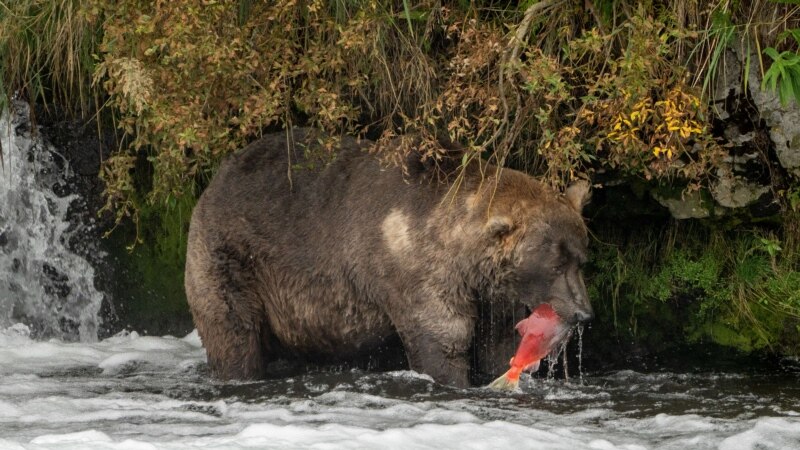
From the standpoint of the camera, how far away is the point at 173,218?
30.8ft

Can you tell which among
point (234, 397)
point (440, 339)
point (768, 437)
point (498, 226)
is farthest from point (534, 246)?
point (234, 397)

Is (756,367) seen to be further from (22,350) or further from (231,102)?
(22,350)

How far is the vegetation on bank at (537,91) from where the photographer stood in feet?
23.3

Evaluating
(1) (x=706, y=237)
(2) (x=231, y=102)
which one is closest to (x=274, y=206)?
(2) (x=231, y=102)

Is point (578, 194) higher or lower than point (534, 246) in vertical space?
higher

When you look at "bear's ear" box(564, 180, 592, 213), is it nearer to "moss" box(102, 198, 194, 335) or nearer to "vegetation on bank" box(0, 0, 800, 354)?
"vegetation on bank" box(0, 0, 800, 354)

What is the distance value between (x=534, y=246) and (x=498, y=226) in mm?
215

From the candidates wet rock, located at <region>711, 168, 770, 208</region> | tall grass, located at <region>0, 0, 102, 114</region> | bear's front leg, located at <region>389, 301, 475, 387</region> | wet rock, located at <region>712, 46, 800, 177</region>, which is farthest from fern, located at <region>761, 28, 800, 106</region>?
tall grass, located at <region>0, 0, 102, 114</region>

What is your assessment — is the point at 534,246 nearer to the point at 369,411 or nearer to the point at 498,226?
the point at 498,226

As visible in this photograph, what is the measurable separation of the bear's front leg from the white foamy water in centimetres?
9

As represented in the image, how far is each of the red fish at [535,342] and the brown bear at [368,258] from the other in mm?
77

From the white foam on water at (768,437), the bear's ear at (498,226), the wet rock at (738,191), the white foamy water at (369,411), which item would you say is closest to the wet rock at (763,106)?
the wet rock at (738,191)

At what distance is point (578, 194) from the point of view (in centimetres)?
729

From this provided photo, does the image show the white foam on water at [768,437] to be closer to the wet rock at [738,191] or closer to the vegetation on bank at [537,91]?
the vegetation on bank at [537,91]
